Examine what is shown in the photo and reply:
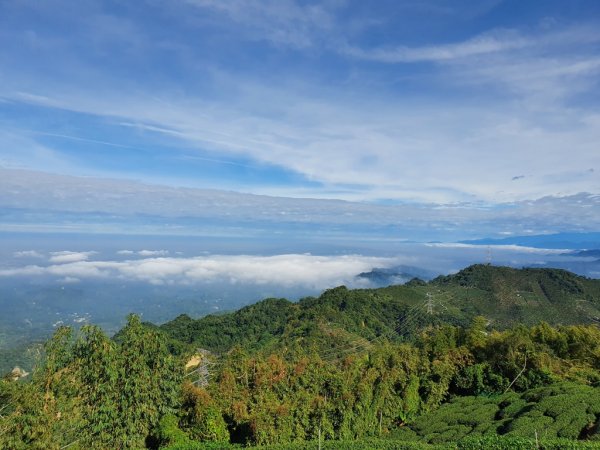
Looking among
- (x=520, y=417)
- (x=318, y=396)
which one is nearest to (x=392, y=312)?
(x=520, y=417)

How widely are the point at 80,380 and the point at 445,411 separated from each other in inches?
874

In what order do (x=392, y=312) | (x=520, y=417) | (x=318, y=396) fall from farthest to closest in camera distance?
(x=392, y=312), (x=318, y=396), (x=520, y=417)

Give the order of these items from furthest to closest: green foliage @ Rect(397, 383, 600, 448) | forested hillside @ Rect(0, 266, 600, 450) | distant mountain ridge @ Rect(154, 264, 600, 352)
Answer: distant mountain ridge @ Rect(154, 264, 600, 352), green foliage @ Rect(397, 383, 600, 448), forested hillside @ Rect(0, 266, 600, 450)

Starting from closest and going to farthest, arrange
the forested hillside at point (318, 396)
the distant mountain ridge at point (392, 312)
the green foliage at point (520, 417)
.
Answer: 1. the forested hillside at point (318, 396)
2. the green foliage at point (520, 417)
3. the distant mountain ridge at point (392, 312)

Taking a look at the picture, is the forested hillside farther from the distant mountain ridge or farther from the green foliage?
the distant mountain ridge

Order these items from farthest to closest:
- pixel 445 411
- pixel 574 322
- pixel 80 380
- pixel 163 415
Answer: pixel 574 322, pixel 445 411, pixel 163 415, pixel 80 380

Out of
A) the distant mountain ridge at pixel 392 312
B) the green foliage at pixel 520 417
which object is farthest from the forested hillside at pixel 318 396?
the distant mountain ridge at pixel 392 312

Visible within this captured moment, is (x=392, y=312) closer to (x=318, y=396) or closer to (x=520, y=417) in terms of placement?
(x=520, y=417)

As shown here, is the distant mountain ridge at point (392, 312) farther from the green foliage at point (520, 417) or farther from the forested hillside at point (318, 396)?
the green foliage at point (520, 417)

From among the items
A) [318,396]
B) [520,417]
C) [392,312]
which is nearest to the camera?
[520,417]

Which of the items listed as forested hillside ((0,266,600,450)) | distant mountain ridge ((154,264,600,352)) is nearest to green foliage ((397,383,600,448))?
forested hillside ((0,266,600,450))

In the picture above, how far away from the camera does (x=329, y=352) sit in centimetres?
6512

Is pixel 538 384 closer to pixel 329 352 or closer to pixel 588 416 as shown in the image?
pixel 588 416

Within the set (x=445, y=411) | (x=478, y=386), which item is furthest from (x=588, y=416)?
(x=478, y=386)
